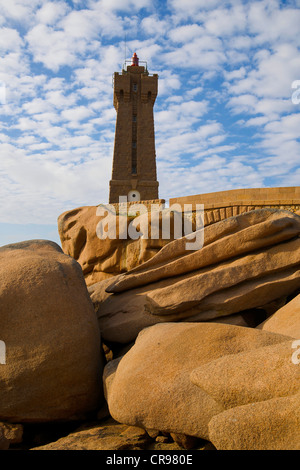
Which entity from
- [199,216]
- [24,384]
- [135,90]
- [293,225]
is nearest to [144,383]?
[24,384]

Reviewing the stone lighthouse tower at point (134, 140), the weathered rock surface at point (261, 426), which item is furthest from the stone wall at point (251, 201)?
the stone lighthouse tower at point (134, 140)

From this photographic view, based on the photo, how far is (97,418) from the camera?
136 inches

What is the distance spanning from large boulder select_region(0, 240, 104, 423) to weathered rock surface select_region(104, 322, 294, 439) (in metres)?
0.31

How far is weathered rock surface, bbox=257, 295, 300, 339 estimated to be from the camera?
3.48 meters

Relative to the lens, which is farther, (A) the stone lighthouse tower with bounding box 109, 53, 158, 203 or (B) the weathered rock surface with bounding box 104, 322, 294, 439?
(A) the stone lighthouse tower with bounding box 109, 53, 158, 203

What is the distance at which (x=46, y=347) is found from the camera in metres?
3.35

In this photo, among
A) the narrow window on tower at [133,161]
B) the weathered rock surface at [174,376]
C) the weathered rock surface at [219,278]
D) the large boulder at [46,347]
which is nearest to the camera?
the weathered rock surface at [174,376]

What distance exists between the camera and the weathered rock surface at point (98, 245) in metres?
6.75

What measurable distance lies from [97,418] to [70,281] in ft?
4.39

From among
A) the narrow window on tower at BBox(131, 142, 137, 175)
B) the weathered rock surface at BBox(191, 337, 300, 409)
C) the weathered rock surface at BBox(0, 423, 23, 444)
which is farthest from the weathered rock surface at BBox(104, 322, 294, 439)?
the narrow window on tower at BBox(131, 142, 137, 175)

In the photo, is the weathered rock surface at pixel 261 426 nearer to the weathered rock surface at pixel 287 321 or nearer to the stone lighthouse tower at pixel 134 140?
the weathered rock surface at pixel 287 321

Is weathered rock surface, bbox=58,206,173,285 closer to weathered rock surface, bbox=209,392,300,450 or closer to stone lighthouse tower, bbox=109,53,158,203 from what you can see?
weathered rock surface, bbox=209,392,300,450

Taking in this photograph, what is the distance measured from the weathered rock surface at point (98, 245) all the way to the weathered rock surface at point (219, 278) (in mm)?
1833
